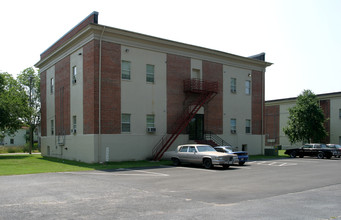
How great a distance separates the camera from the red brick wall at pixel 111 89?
23.7 metres

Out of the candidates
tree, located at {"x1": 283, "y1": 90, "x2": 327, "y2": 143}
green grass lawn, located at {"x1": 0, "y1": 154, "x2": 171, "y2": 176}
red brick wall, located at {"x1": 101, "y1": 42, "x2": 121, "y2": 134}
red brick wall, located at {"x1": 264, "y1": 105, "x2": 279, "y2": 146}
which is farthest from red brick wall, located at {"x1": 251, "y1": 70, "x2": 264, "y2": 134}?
red brick wall, located at {"x1": 264, "y1": 105, "x2": 279, "y2": 146}

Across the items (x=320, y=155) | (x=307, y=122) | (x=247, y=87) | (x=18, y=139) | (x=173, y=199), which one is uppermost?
(x=247, y=87)

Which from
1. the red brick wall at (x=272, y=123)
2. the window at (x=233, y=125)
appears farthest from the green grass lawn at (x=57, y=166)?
the red brick wall at (x=272, y=123)

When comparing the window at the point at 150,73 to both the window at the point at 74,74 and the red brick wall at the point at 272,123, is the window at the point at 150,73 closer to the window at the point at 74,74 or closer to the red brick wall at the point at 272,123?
the window at the point at 74,74

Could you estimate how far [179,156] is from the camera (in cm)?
2130

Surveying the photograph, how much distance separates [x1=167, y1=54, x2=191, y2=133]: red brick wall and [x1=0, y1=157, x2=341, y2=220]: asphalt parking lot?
45.0 feet

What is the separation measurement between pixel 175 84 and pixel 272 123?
31.4m

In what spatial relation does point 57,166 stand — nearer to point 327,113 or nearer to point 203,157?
point 203,157

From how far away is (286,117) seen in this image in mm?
51969

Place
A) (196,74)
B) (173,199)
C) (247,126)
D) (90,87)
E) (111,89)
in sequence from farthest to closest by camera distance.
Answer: (247,126) < (196,74) < (111,89) < (90,87) < (173,199)

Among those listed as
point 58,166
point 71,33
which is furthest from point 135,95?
point 71,33

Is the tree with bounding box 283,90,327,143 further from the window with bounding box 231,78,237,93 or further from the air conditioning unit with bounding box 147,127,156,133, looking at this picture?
the air conditioning unit with bounding box 147,127,156,133

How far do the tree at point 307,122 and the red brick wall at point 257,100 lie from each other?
31.3ft

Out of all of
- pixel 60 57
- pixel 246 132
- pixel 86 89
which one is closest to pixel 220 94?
pixel 246 132
